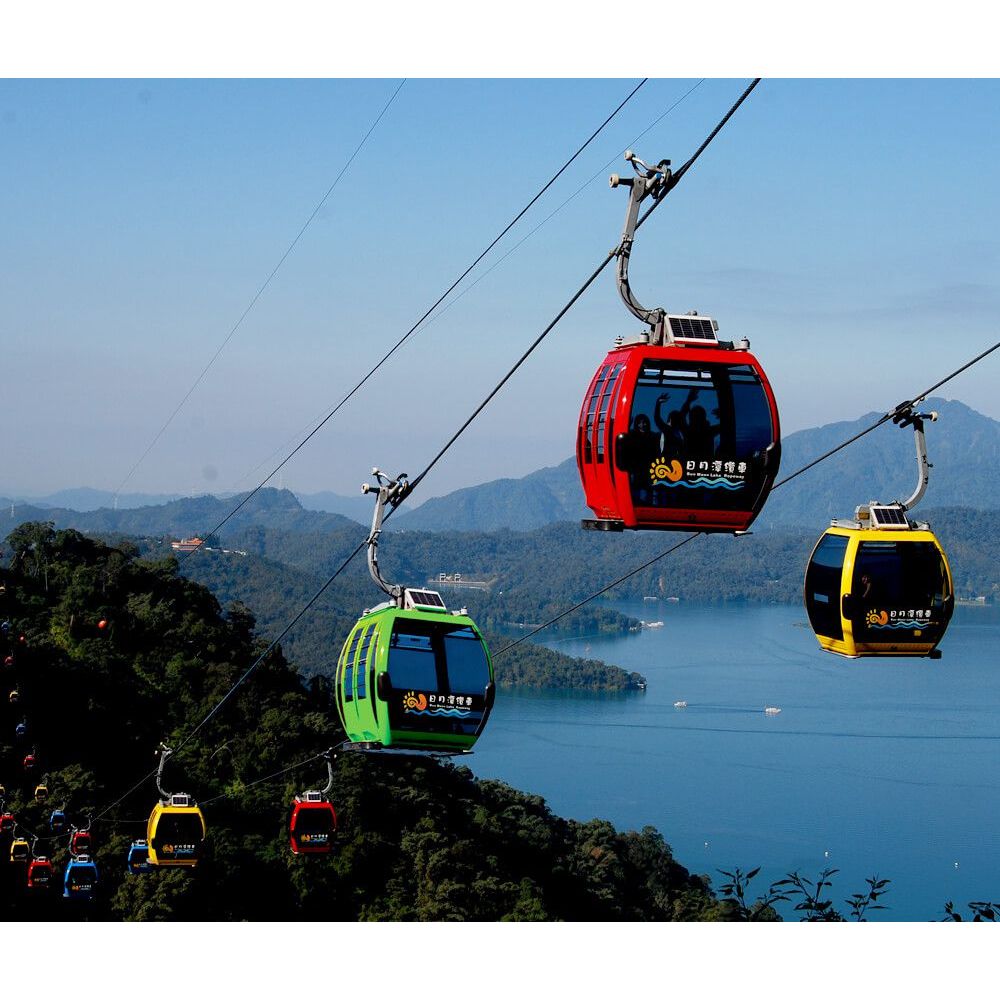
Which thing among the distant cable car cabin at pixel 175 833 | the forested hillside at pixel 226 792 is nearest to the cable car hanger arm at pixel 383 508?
the distant cable car cabin at pixel 175 833

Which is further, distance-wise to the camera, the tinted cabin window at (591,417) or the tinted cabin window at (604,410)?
the tinted cabin window at (591,417)

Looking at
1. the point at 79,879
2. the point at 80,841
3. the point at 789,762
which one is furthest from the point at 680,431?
the point at 789,762

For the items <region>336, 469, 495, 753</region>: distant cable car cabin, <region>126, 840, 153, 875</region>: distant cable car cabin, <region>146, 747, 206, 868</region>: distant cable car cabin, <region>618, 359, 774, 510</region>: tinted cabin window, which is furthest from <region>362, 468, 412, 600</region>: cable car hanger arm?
<region>126, 840, 153, 875</region>: distant cable car cabin

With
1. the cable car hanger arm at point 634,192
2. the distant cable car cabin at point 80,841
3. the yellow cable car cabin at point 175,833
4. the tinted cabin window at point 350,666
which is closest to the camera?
the cable car hanger arm at point 634,192

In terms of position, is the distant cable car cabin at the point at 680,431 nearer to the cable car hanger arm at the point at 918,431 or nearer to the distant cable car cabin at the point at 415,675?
the cable car hanger arm at the point at 918,431

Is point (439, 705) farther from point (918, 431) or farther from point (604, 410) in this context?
point (918, 431)

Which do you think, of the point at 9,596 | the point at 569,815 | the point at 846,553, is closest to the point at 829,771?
the point at 569,815

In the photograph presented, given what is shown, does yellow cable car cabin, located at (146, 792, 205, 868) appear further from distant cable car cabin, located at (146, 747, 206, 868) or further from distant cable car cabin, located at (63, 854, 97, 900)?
distant cable car cabin, located at (63, 854, 97, 900)

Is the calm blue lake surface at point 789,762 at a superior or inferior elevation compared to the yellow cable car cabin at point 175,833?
superior
